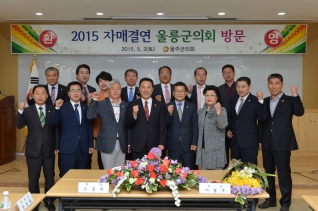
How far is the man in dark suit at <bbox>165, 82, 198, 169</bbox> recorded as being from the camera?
4.55 metres

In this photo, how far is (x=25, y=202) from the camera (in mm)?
2576

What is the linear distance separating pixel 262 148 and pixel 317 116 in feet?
11.2

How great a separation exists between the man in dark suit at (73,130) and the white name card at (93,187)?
1558mm

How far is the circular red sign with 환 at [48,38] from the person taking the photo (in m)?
7.44

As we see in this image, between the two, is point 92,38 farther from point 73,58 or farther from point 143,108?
point 143,108

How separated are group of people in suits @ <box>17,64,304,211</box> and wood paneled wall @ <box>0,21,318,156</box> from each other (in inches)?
127

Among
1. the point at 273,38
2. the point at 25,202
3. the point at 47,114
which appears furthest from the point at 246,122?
the point at 273,38

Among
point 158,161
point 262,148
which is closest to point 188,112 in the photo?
point 262,148

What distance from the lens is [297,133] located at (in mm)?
7562

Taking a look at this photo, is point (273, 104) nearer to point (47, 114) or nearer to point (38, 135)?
point (47, 114)

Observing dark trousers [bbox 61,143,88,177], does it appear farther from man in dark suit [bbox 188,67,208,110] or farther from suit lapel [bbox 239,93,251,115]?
suit lapel [bbox 239,93,251,115]

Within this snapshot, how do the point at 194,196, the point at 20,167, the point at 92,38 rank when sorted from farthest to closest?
the point at 92,38 → the point at 20,167 → the point at 194,196

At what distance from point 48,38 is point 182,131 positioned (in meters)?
3.97

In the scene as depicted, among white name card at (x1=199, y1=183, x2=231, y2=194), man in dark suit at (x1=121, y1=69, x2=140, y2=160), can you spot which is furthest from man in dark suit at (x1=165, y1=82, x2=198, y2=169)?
white name card at (x1=199, y1=183, x2=231, y2=194)
